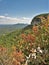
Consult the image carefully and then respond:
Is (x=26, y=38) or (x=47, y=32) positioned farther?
(x=26, y=38)

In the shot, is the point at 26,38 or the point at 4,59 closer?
the point at 4,59

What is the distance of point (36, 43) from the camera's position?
791cm

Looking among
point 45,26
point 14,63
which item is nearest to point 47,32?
point 45,26

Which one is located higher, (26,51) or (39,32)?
(39,32)

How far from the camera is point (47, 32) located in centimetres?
794

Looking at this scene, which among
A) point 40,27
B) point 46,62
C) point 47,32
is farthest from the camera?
point 40,27

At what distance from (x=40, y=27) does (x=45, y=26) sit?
0.35 meters

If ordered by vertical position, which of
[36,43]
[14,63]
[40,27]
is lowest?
[14,63]

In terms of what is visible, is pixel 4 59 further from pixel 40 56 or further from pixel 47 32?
pixel 47 32

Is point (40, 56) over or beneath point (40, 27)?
beneath

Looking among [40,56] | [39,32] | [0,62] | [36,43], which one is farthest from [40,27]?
[0,62]

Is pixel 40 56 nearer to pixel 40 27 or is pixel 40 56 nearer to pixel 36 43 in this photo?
pixel 36 43

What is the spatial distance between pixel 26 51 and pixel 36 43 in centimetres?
58

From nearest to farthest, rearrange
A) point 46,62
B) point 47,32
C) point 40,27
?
point 46,62, point 47,32, point 40,27
